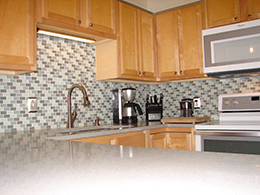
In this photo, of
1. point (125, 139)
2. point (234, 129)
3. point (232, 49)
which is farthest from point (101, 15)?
point (234, 129)

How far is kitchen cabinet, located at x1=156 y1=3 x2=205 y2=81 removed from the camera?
300cm

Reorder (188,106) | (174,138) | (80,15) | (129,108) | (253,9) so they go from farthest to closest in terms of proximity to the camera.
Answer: (188,106)
(129,108)
(174,138)
(253,9)
(80,15)

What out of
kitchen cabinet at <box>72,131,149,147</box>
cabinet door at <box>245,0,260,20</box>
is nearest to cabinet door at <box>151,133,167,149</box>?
kitchen cabinet at <box>72,131,149,147</box>

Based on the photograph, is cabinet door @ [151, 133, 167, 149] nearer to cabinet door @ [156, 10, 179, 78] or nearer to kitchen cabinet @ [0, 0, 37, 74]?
cabinet door @ [156, 10, 179, 78]

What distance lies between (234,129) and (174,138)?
2.14 ft

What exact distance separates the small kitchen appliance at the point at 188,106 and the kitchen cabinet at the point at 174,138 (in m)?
0.42

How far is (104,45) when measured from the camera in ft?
9.41

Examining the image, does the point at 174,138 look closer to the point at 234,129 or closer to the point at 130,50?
the point at 234,129

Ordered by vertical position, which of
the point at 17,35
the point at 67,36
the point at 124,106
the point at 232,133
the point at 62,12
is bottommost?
the point at 232,133

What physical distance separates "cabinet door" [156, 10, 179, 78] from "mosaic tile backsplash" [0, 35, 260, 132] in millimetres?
324

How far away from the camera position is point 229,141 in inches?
89.6

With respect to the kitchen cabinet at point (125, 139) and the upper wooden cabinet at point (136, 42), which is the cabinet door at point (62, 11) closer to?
the upper wooden cabinet at point (136, 42)

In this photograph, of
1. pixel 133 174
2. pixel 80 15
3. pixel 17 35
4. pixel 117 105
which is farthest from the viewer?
pixel 117 105

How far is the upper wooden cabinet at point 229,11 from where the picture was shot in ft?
8.62
